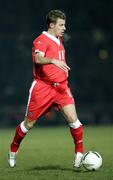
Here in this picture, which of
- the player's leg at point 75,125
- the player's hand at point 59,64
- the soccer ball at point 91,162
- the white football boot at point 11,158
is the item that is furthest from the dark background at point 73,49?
the player's hand at point 59,64

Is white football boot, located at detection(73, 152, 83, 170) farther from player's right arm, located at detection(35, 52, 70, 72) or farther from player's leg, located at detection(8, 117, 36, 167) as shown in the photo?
player's right arm, located at detection(35, 52, 70, 72)

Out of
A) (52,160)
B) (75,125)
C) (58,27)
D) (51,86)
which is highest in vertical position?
(58,27)

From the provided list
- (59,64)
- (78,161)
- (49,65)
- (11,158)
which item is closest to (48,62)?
(59,64)

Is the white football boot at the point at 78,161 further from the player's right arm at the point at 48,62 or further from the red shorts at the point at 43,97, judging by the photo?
the player's right arm at the point at 48,62

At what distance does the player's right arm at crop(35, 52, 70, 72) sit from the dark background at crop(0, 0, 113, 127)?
22907 millimetres

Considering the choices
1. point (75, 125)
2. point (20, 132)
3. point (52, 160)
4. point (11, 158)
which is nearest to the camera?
point (75, 125)

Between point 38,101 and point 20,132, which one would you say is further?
point 20,132

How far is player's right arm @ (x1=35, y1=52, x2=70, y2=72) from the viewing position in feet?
33.2

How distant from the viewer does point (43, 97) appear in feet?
34.4

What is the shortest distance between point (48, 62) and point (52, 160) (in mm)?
2568

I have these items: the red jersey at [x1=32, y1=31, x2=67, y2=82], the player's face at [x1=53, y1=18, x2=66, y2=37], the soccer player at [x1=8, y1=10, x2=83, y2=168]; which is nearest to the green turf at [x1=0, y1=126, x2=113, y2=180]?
the soccer player at [x1=8, y1=10, x2=83, y2=168]

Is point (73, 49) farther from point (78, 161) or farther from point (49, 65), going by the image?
point (78, 161)

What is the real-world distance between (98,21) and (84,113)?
18.4ft

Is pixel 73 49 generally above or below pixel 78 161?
below
